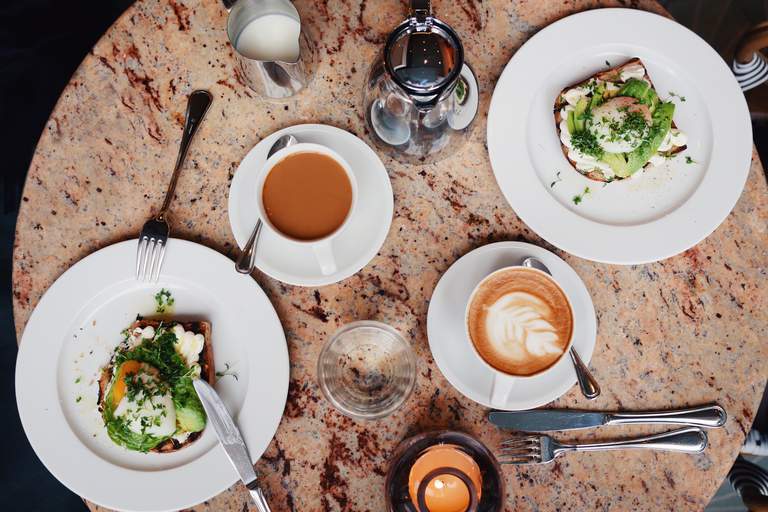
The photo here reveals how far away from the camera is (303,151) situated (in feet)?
4.56

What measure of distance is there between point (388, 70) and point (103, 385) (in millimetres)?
1042

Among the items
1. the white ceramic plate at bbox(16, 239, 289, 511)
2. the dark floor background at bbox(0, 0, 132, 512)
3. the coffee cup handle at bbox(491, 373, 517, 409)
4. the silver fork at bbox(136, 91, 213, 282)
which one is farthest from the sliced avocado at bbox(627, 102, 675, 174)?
the dark floor background at bbox(0, 0, 132, 512)

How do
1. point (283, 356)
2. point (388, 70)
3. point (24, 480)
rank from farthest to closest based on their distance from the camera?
point (24, 480) < point (283, 356) < point (388, 70)

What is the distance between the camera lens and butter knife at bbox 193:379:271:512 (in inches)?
55.4

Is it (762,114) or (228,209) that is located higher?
(228,209)

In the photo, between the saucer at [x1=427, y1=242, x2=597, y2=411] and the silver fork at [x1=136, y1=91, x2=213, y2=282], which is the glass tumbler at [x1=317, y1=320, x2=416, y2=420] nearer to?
the saucer at [x1=427, y1=242, x2=597, y2=411]

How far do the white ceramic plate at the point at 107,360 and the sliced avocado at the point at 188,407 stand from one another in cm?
5

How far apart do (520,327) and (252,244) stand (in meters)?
0.69

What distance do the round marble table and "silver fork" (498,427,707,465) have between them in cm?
4

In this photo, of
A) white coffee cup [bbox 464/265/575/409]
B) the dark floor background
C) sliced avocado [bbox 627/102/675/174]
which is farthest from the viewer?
the dark floor background

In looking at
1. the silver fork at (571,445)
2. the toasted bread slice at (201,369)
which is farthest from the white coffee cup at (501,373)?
the toasted bread slice at (201,369)

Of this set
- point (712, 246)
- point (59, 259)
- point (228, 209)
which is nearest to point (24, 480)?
point (59, 259)

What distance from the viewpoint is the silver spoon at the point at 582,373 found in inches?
54.6

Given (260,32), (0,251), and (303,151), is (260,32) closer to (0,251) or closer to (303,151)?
(303,151)
